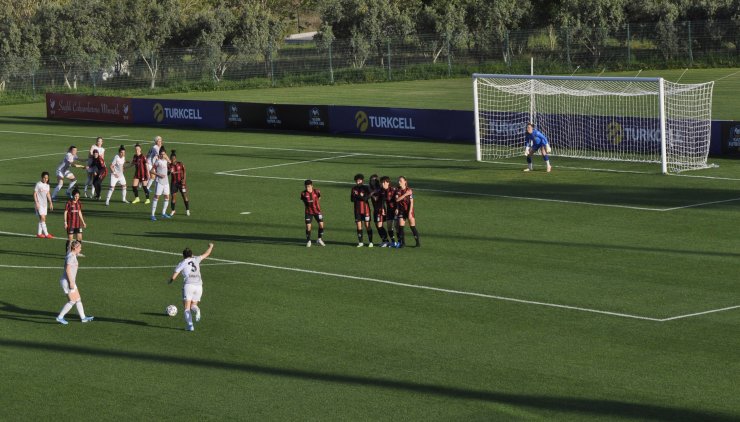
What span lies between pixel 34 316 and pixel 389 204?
9.51 m

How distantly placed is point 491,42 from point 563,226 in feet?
169

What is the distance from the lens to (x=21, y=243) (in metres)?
32.8

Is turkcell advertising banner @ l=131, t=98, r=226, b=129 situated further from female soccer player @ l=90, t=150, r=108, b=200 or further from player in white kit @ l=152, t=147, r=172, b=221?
player in white kit @ l=152, t=147, r=172, b=221

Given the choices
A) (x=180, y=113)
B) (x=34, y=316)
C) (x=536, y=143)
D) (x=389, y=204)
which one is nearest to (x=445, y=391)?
(x=34, y=316)

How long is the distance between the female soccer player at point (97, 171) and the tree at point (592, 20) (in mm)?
45140

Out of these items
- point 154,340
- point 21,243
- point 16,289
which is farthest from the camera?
point 21,243

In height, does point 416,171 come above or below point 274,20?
below

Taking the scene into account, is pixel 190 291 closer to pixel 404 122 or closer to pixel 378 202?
pixel 378 202

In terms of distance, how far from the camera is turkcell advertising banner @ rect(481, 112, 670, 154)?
147 ft

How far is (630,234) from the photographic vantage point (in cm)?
3088

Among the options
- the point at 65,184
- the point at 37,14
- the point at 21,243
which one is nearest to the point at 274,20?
the point at 37,14

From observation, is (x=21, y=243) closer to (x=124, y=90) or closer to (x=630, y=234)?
(x=630, y=234)

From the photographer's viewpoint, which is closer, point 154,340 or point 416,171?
point 154,340

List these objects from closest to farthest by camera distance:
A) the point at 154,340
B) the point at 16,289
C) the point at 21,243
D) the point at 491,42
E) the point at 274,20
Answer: the point at 154,340 < the point at 16,289 < the point at 21,243 < the point at 491,42 < the point at 274,20
